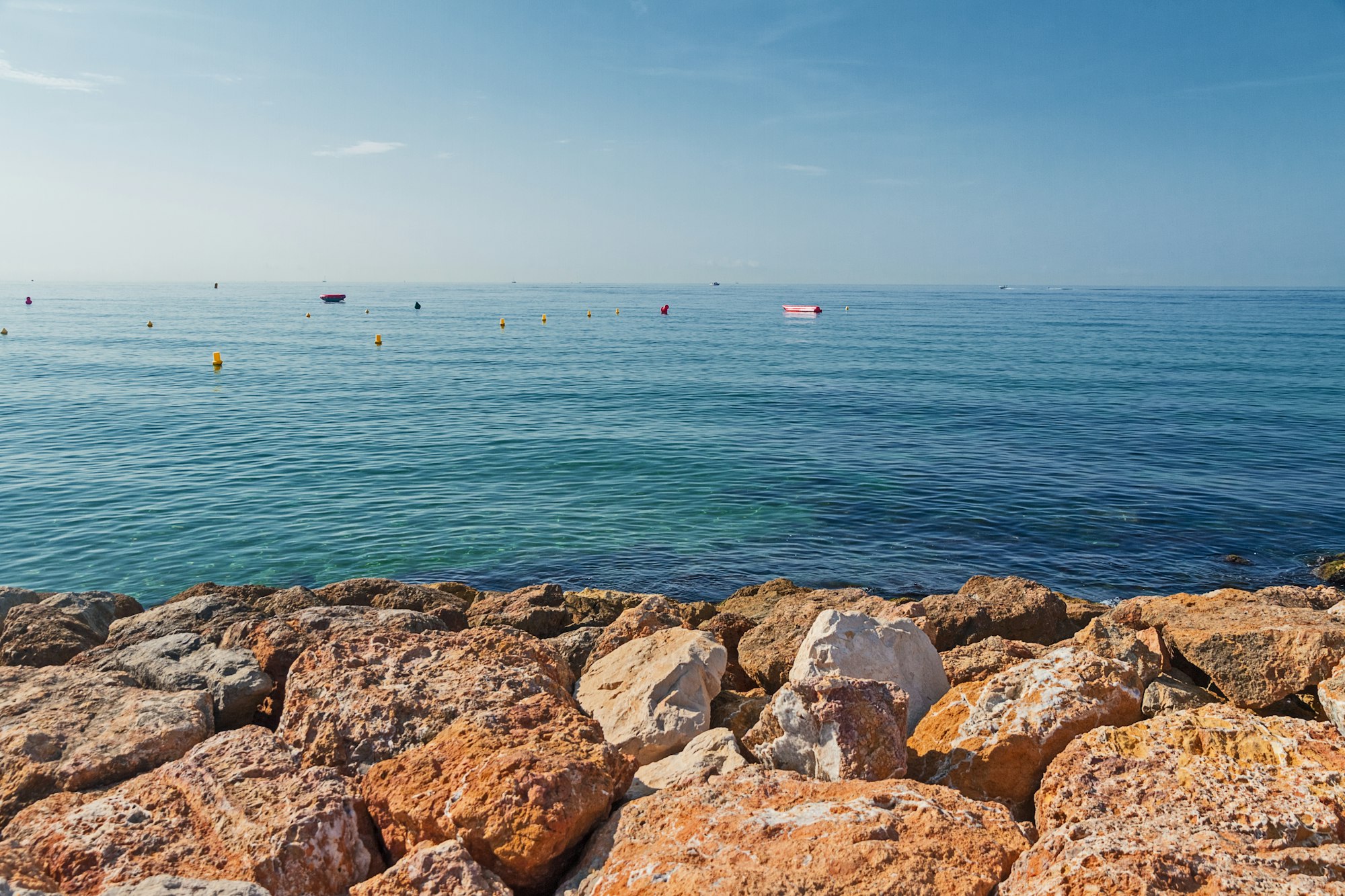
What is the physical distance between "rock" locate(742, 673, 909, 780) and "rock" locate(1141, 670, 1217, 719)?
240cm

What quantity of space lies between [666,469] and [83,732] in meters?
20.6

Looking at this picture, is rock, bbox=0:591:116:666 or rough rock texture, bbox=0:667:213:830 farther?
rock, bbox=0:591:116:666

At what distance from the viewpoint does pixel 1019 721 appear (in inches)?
238

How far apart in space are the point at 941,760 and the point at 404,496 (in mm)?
19655

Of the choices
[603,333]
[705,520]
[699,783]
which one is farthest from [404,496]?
[603,333]

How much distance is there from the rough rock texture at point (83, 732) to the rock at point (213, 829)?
484 millimetres

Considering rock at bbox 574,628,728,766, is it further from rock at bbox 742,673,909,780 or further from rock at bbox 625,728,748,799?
rock at bbox 742,673,909,780

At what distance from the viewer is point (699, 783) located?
541 centimetres

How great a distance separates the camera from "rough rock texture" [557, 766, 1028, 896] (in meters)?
4.25

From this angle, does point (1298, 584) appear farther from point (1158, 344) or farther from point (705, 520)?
point (1158, 344)

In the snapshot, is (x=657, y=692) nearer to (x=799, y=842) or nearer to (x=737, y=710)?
(x=737, y=710)

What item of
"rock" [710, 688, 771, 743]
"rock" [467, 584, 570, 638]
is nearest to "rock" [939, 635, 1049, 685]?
"rock" [710, 688, 771, 743]

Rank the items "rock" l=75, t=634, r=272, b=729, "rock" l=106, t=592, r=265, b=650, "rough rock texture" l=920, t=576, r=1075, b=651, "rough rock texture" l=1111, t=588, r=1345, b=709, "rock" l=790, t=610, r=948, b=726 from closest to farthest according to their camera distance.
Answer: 1. "rock" l=790, t=610, r=948, b=726
2. "rough rock texture" l=1111, t=588, r=1345, b=709
3. "rock" l=75, t=634, r=272, b=729
4. "rock" l=106, t=592, r=265, b=650
5. "rough rock texture" l=920, t=576, r=1075, b=651

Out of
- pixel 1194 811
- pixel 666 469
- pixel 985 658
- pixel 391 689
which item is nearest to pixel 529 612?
pixel 391 689
